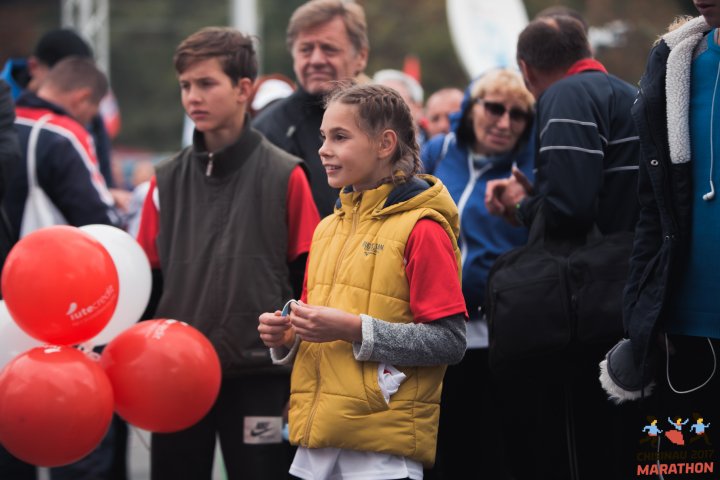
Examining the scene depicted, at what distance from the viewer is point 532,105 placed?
563 centimetres

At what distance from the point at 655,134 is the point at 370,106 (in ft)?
3.17

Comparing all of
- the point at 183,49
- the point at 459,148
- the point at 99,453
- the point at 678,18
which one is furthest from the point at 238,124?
the point at 99,453

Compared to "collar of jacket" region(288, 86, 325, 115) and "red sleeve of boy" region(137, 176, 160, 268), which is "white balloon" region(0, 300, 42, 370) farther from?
"collar of jacket" region(288, 86, 325, 115)

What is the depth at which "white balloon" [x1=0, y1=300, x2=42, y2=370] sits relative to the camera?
457 cm

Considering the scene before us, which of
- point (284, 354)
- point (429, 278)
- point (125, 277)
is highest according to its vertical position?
point (429, 278)

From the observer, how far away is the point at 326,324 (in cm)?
363

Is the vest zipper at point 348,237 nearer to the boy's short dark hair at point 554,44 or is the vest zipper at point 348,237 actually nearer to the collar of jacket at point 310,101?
the boy's short dark hair at point 554,44

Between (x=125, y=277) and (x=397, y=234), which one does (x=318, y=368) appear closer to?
(x=397, y=234)

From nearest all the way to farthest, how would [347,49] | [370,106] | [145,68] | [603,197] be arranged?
[370,106], [603,197], [347,49], [145,68]

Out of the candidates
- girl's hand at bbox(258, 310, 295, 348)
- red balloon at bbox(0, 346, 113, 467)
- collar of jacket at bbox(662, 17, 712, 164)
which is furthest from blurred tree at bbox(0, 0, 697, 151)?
collar of jacket at bbox(662, 17, 712, 164)

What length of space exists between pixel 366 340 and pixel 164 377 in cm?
106

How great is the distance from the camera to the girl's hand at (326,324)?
3.63 meters

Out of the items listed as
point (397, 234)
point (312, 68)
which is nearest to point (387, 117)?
point (397, 234)

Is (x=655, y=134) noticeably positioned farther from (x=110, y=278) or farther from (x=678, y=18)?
(x=110, y=278)
